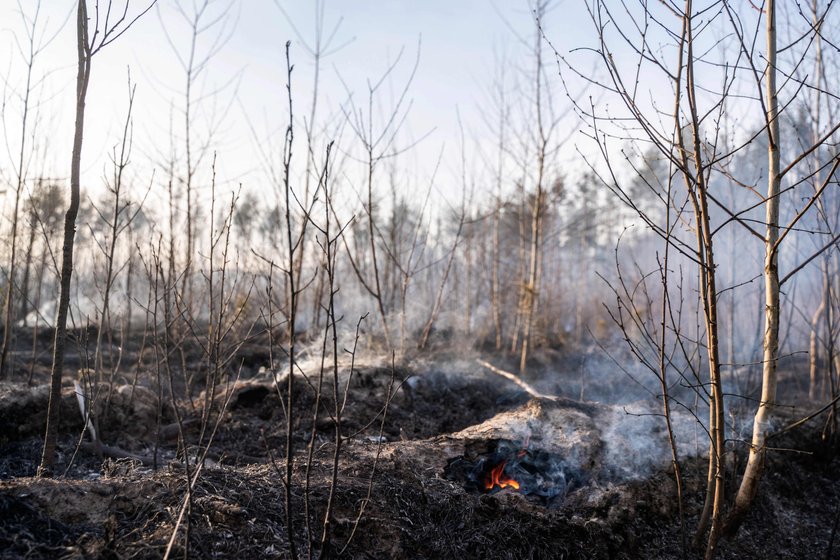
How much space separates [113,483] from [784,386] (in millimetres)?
10624

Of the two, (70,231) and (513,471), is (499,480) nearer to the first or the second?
(513,471)

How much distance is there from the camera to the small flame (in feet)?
12.3

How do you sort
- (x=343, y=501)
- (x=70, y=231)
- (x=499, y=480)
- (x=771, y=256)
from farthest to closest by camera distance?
(x=499, y=480) → (x=70, y=231) → (x=343, y=501) → (x=771, y=256)

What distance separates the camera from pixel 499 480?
12.5 ft

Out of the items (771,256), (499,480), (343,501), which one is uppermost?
(771,256)

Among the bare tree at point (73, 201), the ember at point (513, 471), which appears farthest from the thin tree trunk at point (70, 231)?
the ember at point (513, 471)

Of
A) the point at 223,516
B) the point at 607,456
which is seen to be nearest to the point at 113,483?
the point at 223,516

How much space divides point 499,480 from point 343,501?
55.0 inches

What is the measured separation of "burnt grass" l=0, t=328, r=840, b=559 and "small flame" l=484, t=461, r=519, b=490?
0.71ft

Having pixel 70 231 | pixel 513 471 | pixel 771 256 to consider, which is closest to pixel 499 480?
pixel 513 471

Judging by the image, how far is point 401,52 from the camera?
685cm

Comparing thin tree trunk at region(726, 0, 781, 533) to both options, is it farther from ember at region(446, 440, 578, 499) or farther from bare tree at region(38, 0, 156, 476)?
bare tree at region(38, 0, 156, 476)

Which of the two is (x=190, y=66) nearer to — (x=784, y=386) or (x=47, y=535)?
(x=47, y=535)

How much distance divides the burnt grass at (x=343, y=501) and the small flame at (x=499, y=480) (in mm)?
217
